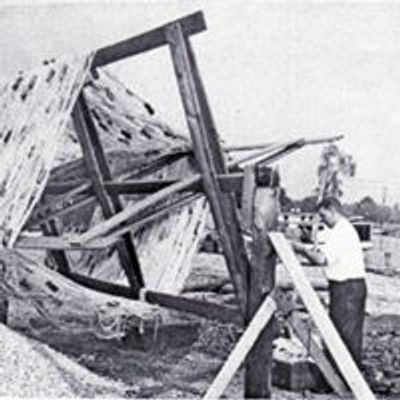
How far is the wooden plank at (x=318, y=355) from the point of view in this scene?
3266mm

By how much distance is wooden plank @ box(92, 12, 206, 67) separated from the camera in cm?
355

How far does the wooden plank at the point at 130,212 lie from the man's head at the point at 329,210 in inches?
28.9

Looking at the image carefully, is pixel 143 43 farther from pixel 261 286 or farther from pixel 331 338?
pixel 331 338

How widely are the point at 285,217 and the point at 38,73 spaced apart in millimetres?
2091

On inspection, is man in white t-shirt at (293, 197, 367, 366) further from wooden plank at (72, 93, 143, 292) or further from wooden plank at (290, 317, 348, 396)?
wooden plank at (72, 93, 143, 292)

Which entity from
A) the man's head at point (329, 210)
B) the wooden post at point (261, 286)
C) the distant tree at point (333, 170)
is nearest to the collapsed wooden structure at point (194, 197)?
the wooden post at point (261, 286)

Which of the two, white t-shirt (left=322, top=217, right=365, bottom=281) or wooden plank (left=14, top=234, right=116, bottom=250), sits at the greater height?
wooden plank (left=14, top=234, right=116, bottom=250)

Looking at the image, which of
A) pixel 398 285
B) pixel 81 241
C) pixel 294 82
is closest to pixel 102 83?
pixel 294 82

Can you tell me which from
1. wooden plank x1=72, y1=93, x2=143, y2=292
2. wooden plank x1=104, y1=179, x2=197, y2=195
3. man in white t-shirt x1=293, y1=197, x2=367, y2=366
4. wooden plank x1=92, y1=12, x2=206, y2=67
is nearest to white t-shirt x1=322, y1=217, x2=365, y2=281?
man in white t-shirt x1=293, y1=197, x2=367, y2=366

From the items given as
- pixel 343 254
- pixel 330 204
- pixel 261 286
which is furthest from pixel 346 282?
pixel 261 286

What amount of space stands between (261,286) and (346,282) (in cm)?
58

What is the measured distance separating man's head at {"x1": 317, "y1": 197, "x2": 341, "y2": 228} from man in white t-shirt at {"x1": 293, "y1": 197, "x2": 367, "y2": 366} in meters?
0.04

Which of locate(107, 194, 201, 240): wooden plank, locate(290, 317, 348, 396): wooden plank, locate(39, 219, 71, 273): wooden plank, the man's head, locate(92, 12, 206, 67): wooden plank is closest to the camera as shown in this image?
locate(290, 317, 348, 396): wooden plank

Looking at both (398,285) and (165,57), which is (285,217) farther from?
(398,285)
